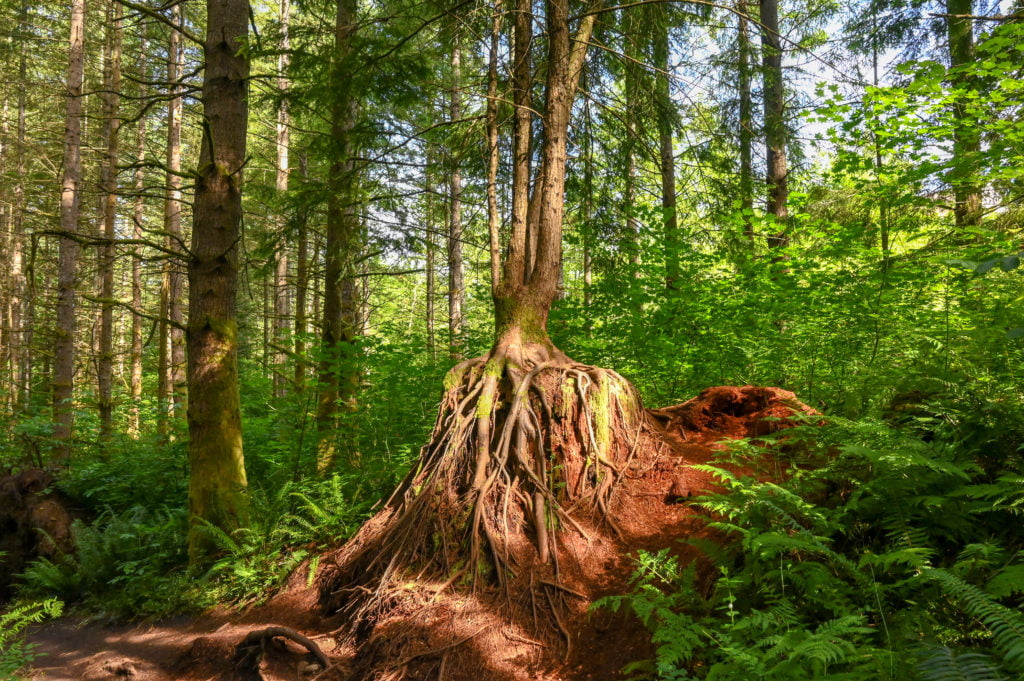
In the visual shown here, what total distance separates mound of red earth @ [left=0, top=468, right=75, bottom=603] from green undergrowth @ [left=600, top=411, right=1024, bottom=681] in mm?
8183

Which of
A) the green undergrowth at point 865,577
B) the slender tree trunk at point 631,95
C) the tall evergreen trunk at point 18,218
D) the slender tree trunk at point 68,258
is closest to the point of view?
the green undergrowth at point 865,577

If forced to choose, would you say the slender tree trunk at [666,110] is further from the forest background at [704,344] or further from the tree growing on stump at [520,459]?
the tree growing on stump at [520,459]

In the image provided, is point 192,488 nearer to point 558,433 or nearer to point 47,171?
point 558,433

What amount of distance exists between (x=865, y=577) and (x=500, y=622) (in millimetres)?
2286

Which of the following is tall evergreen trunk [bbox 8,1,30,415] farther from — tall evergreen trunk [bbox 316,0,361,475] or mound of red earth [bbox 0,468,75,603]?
tall evergreen trunk [bbox 316,0,361,475]

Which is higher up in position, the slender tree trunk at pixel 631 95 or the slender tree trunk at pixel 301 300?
the slender tree trunk at pixel 631 95

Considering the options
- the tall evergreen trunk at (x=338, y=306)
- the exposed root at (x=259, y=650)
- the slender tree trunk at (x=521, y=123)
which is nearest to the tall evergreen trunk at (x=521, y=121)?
the slender tree trunk at (x=521, y=123)

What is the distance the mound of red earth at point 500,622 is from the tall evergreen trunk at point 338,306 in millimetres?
2878

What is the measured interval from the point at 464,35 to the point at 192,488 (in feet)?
19.8

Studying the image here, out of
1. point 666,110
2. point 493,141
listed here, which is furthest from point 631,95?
point 493,141

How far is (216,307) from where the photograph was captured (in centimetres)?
605

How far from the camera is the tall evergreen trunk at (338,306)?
752 cm

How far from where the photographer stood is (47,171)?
1672 centimetres

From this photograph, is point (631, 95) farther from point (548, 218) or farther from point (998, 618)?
point (998, 618)
